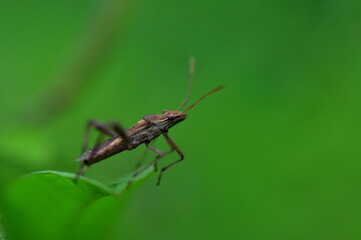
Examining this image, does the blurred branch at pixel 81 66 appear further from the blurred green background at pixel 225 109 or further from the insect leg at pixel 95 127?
the insect leg at pixel 95 127

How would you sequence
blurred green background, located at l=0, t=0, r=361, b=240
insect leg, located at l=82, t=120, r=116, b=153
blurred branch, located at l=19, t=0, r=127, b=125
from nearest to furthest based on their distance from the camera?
insect leg, located at l=82, t=120, r=116, b=153 → blurred green background, located at l=0, t=0, r=361, b=240 → blurred branch, located at l=19, t=0, r=127, b=125

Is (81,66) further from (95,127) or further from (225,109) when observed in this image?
(225,109)

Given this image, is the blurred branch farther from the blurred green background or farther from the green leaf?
the green leaf

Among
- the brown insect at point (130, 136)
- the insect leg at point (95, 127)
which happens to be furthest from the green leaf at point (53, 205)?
the insect leg at point (95, 127)

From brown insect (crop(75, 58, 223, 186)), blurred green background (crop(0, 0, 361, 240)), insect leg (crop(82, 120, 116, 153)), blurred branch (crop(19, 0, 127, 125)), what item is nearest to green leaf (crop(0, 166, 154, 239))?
blurred green background (crop(0, 0, 361, 240))

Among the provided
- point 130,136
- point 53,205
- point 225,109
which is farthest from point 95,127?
point 53,205

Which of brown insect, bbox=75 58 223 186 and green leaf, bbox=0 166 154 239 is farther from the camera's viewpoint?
brown insect, bbox=75 58 223 186
